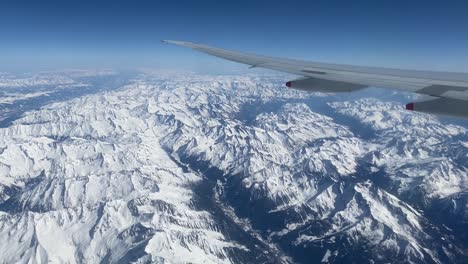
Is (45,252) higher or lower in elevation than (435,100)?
lower

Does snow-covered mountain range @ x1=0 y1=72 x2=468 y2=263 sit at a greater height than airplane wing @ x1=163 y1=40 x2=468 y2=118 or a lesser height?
lesser

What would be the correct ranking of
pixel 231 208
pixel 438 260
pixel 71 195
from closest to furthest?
pixel 438 260
pixel 231 208
pixel 71 195

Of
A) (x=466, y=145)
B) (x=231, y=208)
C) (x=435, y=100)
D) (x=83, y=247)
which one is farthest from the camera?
(x=466, y=145)

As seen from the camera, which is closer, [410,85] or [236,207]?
[410,85]

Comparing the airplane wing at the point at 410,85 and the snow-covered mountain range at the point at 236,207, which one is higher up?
the airplane wing at the point at 410,85

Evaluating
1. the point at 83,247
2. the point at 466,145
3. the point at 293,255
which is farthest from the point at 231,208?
the point at 466,145

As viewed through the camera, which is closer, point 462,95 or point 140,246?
point 462,95

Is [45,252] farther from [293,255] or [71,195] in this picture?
[293,255]

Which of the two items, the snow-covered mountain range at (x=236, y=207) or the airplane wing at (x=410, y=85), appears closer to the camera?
the airplane wing at (x=410, y=85)

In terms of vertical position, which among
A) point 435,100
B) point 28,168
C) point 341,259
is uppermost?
point 435,100

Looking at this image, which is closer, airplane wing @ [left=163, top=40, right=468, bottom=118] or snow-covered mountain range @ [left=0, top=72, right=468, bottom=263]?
airplane wing @ [left=163, top=40, right=468, bottom=118]

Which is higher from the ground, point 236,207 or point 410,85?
point 410,85
